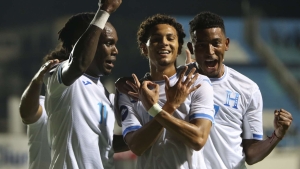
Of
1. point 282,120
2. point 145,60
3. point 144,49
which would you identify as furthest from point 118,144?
point 145,60

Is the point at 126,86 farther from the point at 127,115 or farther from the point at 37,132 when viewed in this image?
the point at 37,132

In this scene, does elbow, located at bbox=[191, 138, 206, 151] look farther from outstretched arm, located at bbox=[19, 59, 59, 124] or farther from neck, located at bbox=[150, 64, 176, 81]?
outstretched arm, located at bbox=[19, 59, 59, 124]

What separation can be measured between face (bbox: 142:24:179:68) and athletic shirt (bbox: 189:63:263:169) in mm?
A: 434

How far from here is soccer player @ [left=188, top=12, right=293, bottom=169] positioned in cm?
330

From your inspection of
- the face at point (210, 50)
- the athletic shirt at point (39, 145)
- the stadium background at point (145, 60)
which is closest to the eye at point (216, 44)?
the face at point (210, 50)

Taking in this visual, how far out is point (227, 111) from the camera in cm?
336

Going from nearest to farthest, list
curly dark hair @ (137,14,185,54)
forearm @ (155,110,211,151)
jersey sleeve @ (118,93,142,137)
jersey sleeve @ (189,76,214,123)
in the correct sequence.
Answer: forearm @ (155,110,211,151)
jersey sleeve @ (189,76,214,123)
jersey sleeve @ (118,93,142,137)
curly dark hair @ (137,14,185,54)

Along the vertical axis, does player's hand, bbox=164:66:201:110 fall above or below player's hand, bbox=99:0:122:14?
below

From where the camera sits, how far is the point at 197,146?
2.83m

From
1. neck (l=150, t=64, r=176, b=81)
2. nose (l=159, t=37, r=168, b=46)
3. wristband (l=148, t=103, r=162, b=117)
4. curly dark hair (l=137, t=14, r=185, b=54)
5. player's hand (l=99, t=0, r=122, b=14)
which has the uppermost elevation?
player's hand (l=99, t=0, r=122, b=14)

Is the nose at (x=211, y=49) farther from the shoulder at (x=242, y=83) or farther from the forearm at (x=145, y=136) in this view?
the forearm at (x=145, y=136)

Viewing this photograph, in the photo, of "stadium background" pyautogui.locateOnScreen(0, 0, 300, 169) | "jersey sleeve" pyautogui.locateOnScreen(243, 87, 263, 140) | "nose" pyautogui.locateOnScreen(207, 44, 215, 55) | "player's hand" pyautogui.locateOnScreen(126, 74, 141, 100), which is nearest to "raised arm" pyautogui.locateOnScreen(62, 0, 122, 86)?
"player's hand" pyautogui.locateOnScreen(126, 74, 141, 100)

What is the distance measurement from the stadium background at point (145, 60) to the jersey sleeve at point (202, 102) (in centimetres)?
491

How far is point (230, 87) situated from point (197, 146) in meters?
0.68
